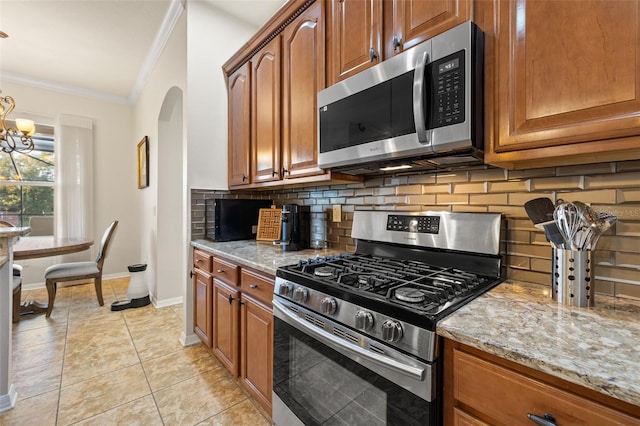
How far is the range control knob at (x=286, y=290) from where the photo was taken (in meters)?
1.24

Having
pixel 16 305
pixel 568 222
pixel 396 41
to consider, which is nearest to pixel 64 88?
pixel 16 305

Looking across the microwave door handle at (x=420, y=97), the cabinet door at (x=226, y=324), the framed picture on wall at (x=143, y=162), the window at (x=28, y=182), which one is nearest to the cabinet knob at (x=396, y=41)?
the microwave door handle at (x=420, y=97)

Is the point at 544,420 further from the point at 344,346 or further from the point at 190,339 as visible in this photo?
the point at 190,339

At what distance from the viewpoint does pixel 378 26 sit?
4.30 feet

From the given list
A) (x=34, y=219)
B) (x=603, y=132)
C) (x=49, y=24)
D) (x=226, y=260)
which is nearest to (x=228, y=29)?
(x=49, y=24)

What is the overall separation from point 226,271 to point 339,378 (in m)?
1.06

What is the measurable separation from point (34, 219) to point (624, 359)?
19.5ft

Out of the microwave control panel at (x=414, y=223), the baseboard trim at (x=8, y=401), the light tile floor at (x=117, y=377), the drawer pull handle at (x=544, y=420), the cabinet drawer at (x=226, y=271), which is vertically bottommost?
the light tile floor at (x=117, y=377)

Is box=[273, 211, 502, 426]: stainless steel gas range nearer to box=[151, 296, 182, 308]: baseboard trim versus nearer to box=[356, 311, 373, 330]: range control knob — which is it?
box=[356, 311, 373, 330]: range control knob

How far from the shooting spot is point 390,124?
4.07 feet

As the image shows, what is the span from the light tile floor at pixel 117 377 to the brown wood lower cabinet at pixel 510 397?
125cm

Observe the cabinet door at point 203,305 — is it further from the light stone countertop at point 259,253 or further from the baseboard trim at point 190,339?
the light stone countertop at point 259,253

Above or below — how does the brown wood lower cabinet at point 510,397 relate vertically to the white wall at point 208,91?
below

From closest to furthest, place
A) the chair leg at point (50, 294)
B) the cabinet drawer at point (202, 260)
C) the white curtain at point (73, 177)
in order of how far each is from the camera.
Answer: the cabinet drawer at point (202, 260)
the chair leg at point (50, 294)
the white curtain at point (73, 177)
